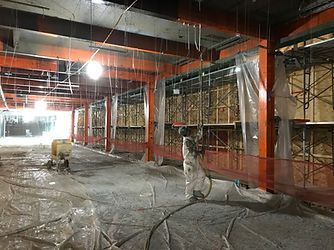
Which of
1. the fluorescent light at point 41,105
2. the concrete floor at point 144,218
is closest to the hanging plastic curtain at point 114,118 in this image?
the concrete floor at point 144,218

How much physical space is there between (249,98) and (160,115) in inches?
126

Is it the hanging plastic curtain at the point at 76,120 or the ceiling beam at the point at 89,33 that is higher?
the ceiling beam at the point at 89,33

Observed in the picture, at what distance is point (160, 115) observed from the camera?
7457 mm

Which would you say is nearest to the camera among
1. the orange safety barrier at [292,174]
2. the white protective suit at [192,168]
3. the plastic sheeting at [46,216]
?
the plastic sheeting at [46,216]

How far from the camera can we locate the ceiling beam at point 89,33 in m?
4.14

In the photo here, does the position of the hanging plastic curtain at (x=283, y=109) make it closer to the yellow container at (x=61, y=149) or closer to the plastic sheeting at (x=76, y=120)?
the yellow container at (x=61, y=149)

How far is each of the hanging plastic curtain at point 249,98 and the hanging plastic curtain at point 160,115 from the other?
2.96m

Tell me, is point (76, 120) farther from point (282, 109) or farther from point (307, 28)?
point (307, 28)

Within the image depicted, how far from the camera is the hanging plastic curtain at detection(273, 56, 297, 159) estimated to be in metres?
4.31

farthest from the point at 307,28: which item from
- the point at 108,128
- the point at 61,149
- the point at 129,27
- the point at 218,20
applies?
the point at 108,128

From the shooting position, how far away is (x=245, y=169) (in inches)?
178

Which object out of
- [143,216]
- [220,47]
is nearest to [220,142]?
[220,47]

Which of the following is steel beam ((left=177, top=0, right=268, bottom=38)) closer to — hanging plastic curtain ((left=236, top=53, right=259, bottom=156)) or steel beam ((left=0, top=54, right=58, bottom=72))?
hanging plastic curtain ((left=236, top=53, right=259, bottom=156))

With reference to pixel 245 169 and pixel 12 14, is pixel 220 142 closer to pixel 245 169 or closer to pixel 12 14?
pixel 245 169
